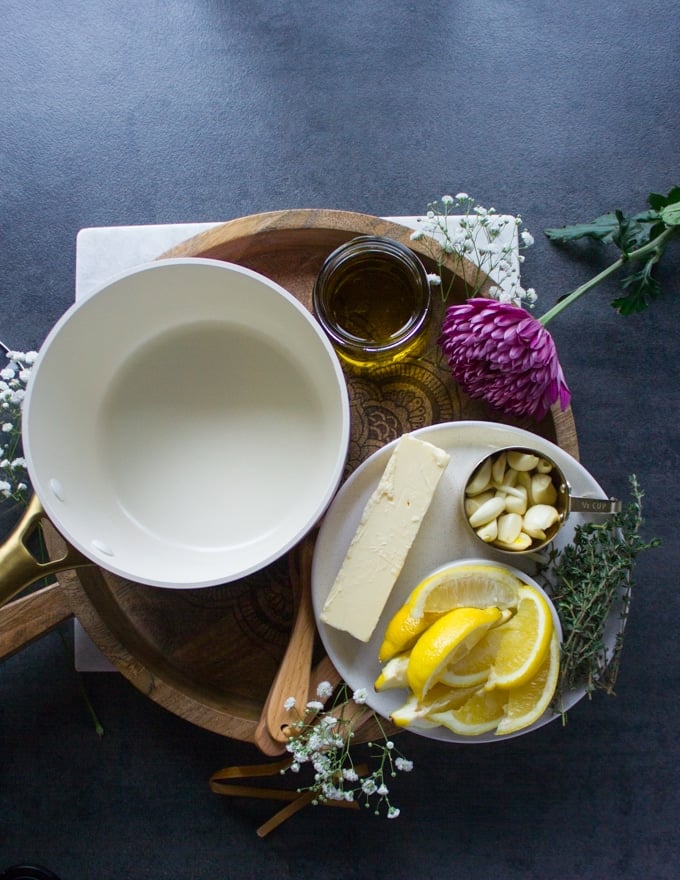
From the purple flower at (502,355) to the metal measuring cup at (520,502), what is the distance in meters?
0.06

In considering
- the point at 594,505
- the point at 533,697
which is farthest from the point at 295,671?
the point at 594,505

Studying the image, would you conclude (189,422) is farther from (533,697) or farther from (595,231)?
(595,231)

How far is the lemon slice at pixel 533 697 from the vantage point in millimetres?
765

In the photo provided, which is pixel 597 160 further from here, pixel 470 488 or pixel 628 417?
pixel 470 488

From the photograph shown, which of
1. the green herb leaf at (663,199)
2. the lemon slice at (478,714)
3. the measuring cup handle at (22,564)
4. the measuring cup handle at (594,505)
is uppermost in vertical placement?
the green herb leaf at (663,199)

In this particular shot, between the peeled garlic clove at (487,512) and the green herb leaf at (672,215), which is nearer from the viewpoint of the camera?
the peeled garlic clove at (487,512)

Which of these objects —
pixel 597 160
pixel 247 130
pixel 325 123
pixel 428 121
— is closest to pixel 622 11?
pixel 597 160

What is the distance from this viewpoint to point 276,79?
3.64ft

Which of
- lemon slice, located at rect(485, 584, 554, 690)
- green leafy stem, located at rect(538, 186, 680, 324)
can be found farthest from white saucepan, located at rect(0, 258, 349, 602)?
green leafy stem, located at rect(538, 186, 680, 324)

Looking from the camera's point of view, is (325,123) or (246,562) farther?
(325,123)

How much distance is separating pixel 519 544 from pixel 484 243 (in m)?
0.39

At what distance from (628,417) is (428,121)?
1.75ft

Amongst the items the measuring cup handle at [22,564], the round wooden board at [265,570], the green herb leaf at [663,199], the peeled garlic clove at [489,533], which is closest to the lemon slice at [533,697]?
the peeled garlic clove at [489,533]

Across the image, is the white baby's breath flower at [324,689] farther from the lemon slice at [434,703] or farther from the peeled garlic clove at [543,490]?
the peeled garlic clove at [543,490]
